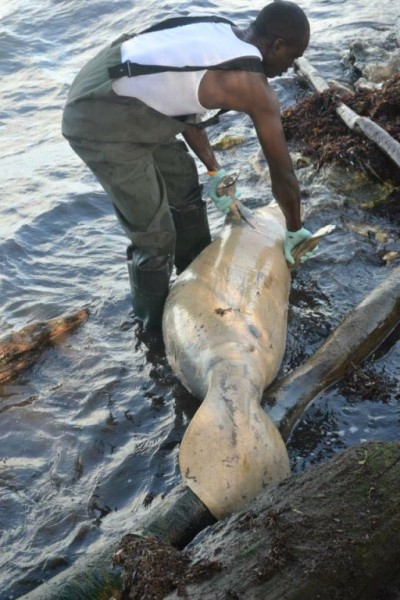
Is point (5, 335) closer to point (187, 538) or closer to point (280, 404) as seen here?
point (280, 404)

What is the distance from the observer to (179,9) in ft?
45.6

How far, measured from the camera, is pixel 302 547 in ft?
8.68

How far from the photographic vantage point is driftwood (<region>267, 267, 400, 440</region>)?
4.15m

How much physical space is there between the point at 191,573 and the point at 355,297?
3307mm

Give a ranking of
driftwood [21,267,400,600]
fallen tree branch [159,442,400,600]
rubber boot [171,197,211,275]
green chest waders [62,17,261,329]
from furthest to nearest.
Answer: rubber boot [171,197,211,275] < green chest waders [62,17,261,329] < driftwood [21,267,400,600] < fallen tree branch [159,442,400,600]

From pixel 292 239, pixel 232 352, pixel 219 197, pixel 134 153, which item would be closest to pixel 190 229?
pixel 219 197

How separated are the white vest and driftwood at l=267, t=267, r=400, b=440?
1.64m

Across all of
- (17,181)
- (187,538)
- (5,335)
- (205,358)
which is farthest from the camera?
(17,181)

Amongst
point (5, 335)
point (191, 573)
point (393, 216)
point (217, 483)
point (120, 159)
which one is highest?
point (120, 159)

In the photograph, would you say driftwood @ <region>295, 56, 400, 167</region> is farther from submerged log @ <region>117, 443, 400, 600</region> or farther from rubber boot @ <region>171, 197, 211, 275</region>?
submerged log @ <region>117, 443, 400, 600</region>

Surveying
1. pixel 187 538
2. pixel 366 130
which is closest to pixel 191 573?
pixel 187 538

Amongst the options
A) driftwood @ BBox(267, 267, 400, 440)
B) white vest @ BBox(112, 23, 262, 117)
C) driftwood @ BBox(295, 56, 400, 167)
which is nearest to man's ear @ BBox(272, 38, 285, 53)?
white vest @ BBox(112, 23, 262, 117)

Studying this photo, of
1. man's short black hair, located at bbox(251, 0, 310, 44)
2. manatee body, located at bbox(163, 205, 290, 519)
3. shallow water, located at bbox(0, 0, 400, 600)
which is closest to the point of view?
manatee body, located at bbox(163, 205, 290, 519)

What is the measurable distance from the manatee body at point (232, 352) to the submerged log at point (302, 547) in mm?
358
